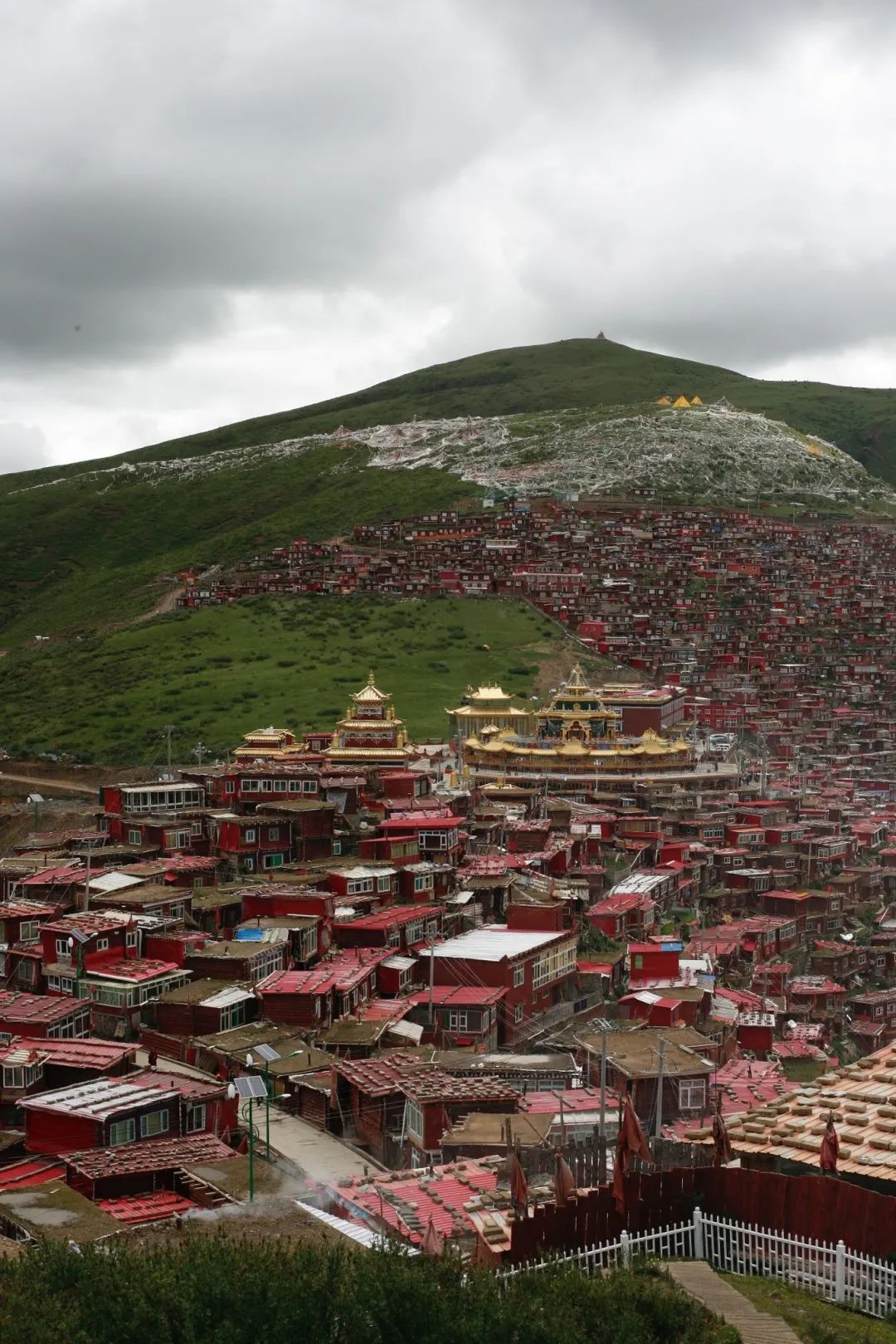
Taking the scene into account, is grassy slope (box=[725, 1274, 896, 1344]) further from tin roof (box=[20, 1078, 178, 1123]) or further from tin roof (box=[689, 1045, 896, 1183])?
tin roof (box=[20, 1078, 178, 1123])

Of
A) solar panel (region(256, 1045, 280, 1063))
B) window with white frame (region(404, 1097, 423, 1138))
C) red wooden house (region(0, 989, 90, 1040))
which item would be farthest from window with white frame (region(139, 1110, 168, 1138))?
red wooden house (region(0, 989, 90, 1040))

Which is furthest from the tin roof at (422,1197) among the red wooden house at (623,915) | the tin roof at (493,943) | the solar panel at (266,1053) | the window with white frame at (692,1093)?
the red wooden house at (623,915)

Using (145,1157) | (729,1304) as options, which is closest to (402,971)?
(145,1157)

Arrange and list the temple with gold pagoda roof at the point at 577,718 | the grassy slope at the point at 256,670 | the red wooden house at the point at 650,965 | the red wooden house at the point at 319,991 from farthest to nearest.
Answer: the grassy slope at the point at 256,670 < the temple with gold pagoda roof at the point at 577,718 < the red wooden house at the point at 650,965 < the red wooden house at the point at 319,991

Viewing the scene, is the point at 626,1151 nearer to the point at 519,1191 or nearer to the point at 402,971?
the point at 519,1191

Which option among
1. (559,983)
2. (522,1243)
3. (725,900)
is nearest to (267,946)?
(559,983)

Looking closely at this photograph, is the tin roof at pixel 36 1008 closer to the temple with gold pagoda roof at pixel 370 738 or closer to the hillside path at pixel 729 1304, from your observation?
the hillside path at pixel 729 1304

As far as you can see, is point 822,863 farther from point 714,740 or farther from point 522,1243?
point 522,1243
